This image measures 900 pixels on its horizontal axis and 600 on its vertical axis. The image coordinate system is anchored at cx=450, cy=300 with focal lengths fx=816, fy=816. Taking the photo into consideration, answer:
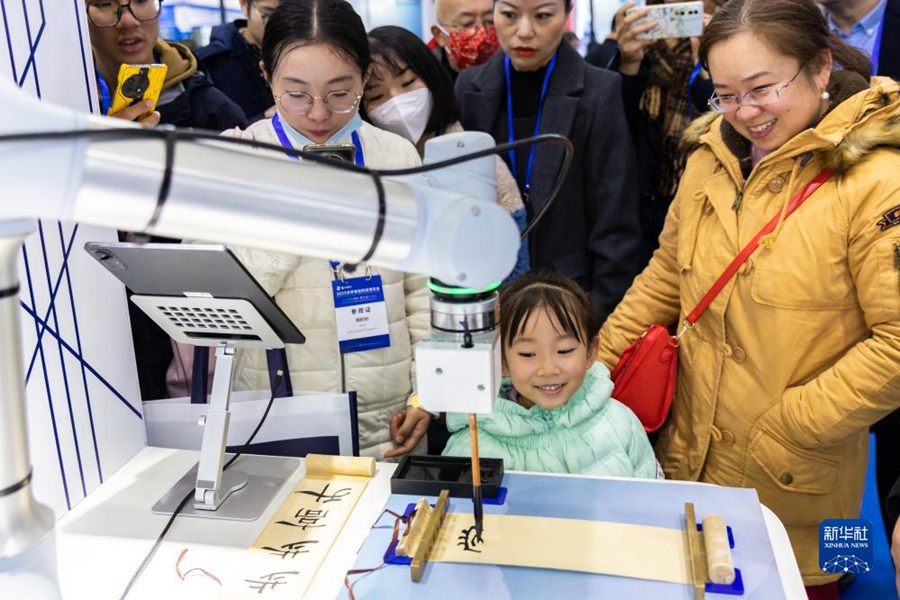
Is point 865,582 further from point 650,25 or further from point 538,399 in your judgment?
point 650,25

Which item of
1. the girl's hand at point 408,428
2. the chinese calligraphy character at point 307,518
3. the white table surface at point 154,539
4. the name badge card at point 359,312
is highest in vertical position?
the name badge card at point 359,312

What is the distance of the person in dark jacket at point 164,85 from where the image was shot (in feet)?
6.24

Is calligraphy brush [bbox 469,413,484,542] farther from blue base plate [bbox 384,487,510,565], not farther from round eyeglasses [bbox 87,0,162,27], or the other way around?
round eyeglasses [bbox 87,0,162,27]

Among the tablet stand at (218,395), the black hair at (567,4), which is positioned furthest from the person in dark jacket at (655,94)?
the tablet stand at (218,395)

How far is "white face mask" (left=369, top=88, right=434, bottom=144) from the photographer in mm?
2178

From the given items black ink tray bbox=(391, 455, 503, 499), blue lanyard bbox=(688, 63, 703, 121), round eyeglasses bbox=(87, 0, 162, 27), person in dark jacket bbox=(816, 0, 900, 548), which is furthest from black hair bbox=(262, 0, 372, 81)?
person in dark jacket bbox=(816, 0, 900, 548)

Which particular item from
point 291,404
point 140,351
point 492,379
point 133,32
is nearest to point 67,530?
point 291,404

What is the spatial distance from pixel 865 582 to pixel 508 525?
5.46ft

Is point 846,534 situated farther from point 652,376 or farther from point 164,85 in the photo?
point 164,85

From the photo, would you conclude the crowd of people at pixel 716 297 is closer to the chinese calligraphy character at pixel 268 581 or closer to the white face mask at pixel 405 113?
the white face mask at pixel 405 113

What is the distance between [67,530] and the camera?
4.43 feet

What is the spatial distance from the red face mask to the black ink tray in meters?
1.66

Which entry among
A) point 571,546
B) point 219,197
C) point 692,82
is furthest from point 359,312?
point 692,82

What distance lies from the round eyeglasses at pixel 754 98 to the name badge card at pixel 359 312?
803mm
